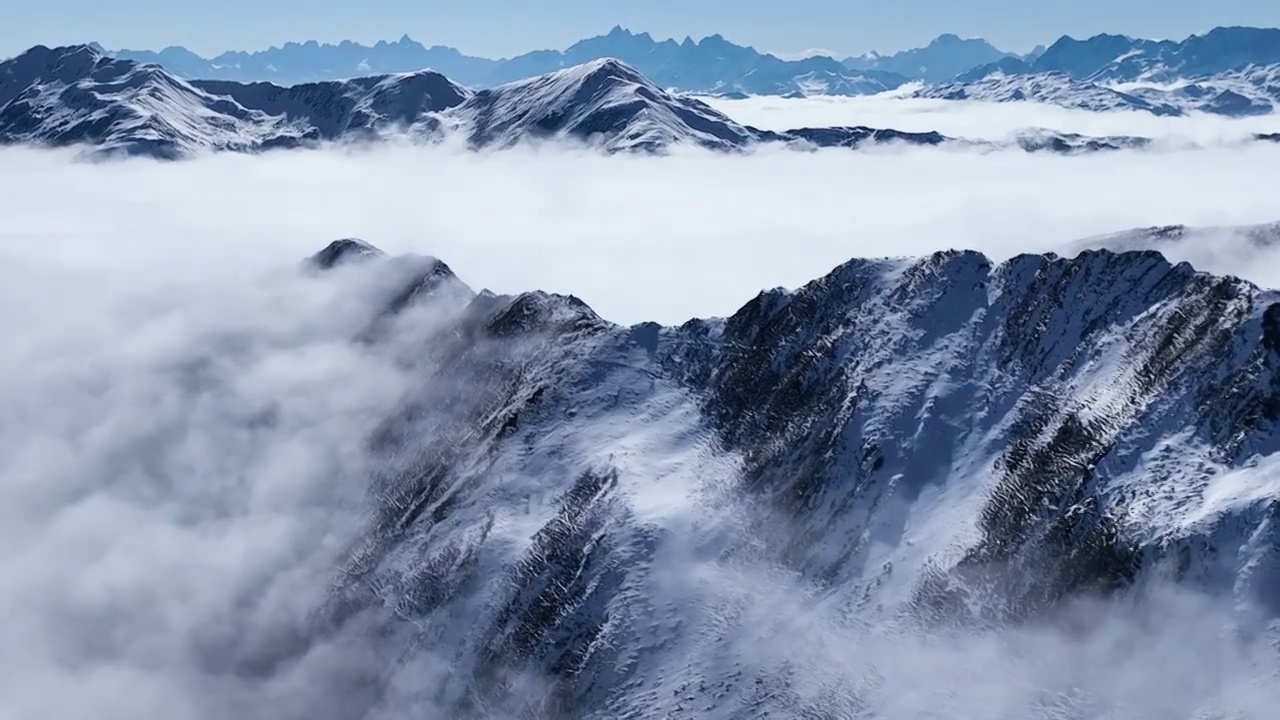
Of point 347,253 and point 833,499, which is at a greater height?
point 347,253

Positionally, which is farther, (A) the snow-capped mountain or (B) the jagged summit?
(B) the jagged summit

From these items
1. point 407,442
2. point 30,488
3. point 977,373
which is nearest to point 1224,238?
point 977,373

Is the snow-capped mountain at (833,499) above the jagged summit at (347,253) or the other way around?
the other way around

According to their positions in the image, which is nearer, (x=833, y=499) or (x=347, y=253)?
(x=833, y=499)

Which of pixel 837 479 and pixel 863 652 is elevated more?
pixel 837 479

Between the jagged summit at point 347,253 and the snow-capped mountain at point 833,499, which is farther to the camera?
the jagged summit at point 347,253

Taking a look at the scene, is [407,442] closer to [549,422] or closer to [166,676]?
[549,422]

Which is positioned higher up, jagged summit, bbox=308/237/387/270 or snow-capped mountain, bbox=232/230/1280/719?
jagged summit, bbox=308/237/387/270

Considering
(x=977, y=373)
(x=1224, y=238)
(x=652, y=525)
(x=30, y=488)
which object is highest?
(x=1224, y=238)
